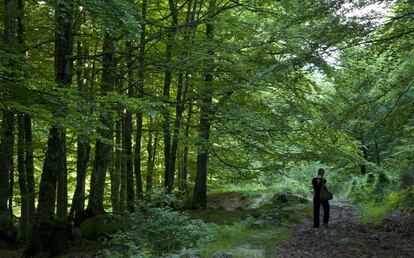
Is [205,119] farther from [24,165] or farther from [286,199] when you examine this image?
[286,199]

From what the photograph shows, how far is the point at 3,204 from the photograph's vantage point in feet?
39.9

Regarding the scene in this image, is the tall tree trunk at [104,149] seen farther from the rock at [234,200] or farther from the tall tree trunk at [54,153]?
the rock at [234,200]

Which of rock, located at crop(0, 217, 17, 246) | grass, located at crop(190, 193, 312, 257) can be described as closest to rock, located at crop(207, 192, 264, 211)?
grass, located at crop(190, 193, 312, 257)

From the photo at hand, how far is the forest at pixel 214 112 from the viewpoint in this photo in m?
7.77

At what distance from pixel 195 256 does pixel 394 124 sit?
5.31 metres

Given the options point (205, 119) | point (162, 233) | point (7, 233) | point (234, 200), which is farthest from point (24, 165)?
point (234, 200)

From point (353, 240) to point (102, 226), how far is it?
266 inches

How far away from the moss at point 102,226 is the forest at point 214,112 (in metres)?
0.03

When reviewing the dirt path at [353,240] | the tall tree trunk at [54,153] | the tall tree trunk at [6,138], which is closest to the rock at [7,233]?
the tall tree trunk at [6,138]

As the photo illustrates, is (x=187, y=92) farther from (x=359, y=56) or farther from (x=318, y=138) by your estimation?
(x=359, y=56)

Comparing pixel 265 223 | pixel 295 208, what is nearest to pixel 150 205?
pixel 265 223

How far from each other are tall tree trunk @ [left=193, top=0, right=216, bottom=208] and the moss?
309 centimetres

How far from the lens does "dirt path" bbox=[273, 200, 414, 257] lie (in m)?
8.40

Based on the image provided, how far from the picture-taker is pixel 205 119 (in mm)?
14203
